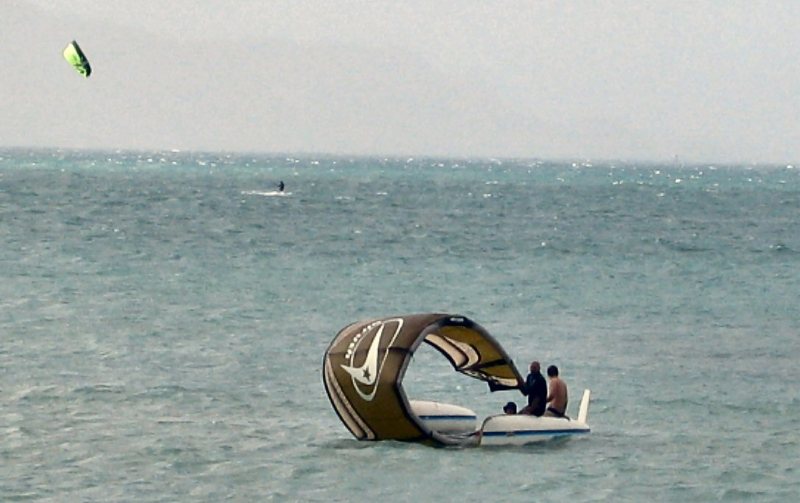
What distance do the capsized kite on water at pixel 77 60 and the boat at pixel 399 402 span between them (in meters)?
11.9

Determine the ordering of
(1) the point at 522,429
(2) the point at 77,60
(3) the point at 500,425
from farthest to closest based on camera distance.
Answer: (2) the point at 77,60 < (1) the point at 522,429 < (3) the point at 500,425

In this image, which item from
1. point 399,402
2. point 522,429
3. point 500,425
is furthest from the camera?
point 522,429

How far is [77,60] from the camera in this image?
35250mm

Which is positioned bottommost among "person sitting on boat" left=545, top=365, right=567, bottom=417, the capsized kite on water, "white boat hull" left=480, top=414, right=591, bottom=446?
"white boat hull" left=480, top=414, right=591, bottom=446

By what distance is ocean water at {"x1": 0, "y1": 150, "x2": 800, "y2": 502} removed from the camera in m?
22.2

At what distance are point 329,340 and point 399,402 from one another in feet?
40.9

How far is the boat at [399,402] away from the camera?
24.0 metres

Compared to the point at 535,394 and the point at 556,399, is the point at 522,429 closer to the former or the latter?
the point at 535,394

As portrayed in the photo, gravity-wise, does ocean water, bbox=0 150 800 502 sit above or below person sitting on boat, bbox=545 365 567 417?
below

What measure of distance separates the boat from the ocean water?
1.26 feet

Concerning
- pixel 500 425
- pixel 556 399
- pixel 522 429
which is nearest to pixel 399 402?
pixel 500 425

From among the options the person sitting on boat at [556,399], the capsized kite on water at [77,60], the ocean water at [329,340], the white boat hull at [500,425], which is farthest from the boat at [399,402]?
the capsized kite on water at [77,60]

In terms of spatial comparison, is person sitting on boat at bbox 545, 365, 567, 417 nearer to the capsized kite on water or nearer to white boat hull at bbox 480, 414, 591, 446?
white boat hull at bbox 480, 414, 591, 446

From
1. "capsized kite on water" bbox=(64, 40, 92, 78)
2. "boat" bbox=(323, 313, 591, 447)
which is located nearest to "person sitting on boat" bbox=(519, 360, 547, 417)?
"boat" bbox=(323, 313, 591, 447)
